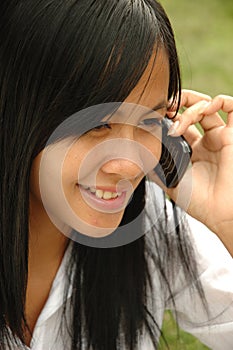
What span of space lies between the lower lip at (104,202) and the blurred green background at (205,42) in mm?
2346

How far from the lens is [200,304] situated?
218cm

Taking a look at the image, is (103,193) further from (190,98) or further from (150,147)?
(190,98)

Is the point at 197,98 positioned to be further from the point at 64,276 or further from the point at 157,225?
the point at 64,276

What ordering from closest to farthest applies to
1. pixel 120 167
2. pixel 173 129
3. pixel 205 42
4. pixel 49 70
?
pixel 49 70, pixel 120 167, pixel 173 129, pixel 205 42

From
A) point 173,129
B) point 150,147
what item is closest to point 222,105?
point 173,129

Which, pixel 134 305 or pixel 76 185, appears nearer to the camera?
pixel 76 185

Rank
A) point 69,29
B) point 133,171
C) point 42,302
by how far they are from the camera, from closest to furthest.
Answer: point 69,29
point 133,171
point 42,302

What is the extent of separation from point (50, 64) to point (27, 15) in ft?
0.33

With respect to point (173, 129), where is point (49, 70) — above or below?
above

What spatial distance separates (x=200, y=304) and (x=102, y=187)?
544 mm

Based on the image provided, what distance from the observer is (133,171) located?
176 cm

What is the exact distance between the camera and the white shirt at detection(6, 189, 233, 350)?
2.05 metres

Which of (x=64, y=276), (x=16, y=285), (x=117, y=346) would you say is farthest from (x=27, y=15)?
(x=117, y=346)

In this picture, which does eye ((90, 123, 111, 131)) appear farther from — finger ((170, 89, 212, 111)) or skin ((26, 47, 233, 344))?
finger ((170, 89, 212, 111))
